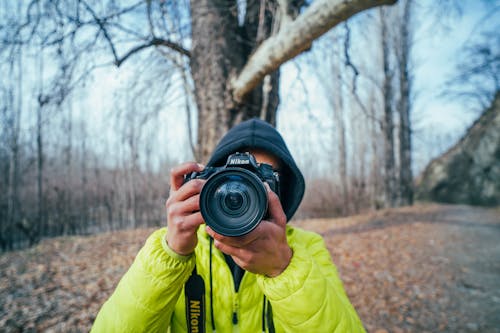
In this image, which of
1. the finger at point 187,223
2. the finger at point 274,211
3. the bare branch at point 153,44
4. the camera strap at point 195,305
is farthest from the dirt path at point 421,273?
the bare branch at point 153,44

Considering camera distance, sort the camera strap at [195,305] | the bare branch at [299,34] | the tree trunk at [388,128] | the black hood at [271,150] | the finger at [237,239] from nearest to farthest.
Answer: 1. the finger at [237,239]
2. the camera strap at [195,305]
3. the black hood at [271,150]
4. the bare branch at [299,34]
5. the tree trunk at [388,128]

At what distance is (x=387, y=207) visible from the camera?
31.0ft

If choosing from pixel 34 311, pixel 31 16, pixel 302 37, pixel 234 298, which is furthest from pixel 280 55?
pixel 34 311

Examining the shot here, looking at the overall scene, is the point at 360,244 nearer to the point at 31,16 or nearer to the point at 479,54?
the point at 31,16

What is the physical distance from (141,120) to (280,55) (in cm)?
254

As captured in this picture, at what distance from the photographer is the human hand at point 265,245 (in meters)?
0.95

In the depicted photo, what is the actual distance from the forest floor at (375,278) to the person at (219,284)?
1.91 metres

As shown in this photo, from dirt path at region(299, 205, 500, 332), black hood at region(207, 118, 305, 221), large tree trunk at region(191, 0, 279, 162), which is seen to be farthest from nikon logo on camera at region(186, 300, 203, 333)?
dirt path at region(299, 205, 500, 332)

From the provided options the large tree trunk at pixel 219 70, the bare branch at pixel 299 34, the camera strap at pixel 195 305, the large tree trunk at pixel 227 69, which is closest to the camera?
the camera strap at pixel 195 305

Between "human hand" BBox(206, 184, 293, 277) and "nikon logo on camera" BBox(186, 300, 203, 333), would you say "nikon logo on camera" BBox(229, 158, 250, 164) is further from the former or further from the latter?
"nikon logo on camera" BBox(186, 300, 203, 333)

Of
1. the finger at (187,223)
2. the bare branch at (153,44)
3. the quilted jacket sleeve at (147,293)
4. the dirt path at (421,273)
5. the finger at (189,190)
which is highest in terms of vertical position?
the bare branch at (153,44)

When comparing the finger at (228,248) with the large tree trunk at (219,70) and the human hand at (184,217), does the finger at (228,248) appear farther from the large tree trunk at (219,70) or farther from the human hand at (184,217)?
the large tree trunk at (219,70)

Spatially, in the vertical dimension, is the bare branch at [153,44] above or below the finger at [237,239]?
above

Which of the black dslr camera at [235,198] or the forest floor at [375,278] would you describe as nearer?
the black dslr camera at [235,198]
